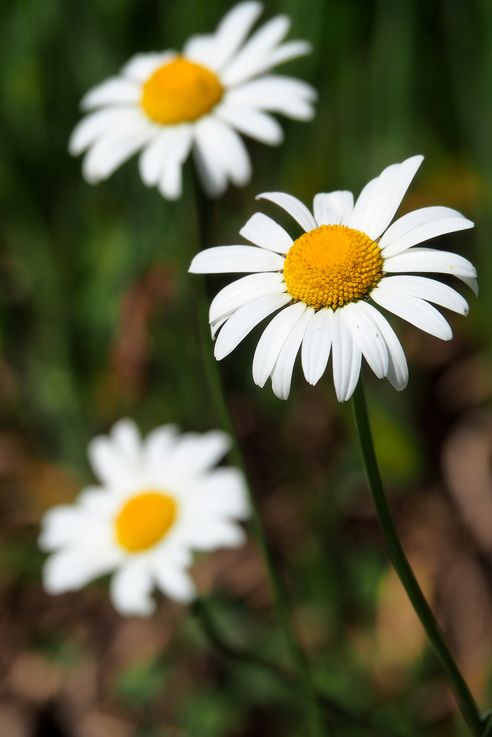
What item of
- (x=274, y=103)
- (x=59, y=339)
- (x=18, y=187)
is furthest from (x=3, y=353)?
(x=274, y=103)

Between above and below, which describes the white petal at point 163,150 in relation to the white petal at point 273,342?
above

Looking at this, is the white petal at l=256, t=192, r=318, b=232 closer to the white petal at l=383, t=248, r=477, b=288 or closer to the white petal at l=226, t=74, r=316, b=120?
the white petal at l=383, t=248, r=477, b=288

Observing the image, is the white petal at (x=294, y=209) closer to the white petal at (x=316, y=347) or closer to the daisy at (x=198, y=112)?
the white petal at (x=316, y=347)

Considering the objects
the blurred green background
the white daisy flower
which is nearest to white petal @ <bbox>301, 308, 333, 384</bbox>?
the white daisy flower

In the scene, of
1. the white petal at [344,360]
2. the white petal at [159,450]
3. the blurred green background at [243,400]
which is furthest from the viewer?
the blurred green background at [243,400]

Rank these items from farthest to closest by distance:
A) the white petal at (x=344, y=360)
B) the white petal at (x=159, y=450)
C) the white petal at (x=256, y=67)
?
the white petal at (x=159, y=450), the white petal at (x=256, y=67), the white petal at (x=344, y=360)

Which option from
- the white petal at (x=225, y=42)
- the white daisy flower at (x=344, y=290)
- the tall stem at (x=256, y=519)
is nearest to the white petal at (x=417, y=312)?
the white daisy flower at (x=344, y=290)
